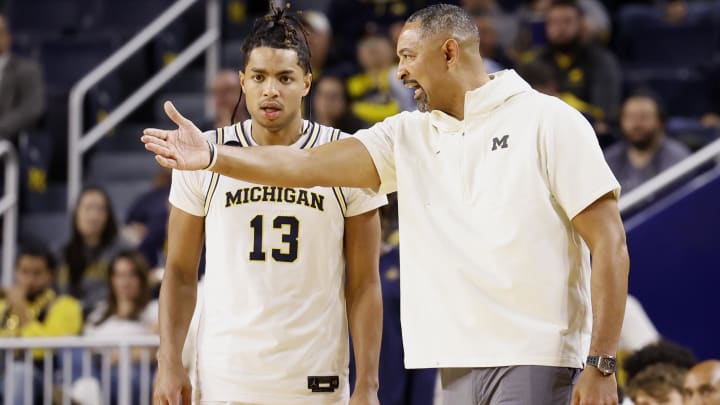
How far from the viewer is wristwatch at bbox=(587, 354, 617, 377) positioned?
3664 millimetres

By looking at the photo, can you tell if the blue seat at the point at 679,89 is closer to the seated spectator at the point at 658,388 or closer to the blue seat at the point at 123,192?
the blue seat at the point at 123,192

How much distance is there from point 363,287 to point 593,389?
3.09ft

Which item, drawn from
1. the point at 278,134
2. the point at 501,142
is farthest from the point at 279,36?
the point at 501,142

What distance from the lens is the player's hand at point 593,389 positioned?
3660 mm

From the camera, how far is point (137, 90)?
10.9 m

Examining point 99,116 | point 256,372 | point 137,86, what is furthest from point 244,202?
point 137,86

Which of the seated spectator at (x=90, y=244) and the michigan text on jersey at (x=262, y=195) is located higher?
the seated spectator at (x=90, y=244)

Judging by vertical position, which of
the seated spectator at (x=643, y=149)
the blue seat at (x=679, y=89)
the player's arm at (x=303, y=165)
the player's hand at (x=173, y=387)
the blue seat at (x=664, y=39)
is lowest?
the player's hand at (x=173, y=387)

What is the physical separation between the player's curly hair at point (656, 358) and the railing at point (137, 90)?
16.7ft

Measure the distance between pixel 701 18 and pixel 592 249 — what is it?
7.36m

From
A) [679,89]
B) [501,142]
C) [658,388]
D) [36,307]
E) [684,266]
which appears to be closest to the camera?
[501,142]

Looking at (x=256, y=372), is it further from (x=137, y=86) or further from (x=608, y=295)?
(x=137, y=86)

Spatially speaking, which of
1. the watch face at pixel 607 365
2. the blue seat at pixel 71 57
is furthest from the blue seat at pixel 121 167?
the watch face at pixel 607 365

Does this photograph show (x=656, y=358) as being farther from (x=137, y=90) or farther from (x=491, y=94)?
(x=137, y=90)
